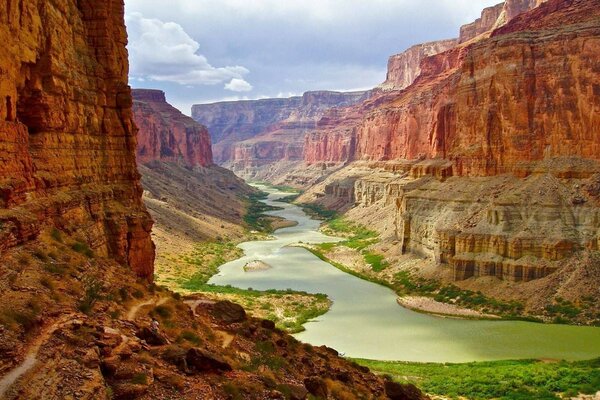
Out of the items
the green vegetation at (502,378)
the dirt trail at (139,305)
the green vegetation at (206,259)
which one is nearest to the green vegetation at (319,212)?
the green vegetation at (206,259)

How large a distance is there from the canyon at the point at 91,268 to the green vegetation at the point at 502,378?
6.27 m

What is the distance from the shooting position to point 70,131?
21406 millimetres

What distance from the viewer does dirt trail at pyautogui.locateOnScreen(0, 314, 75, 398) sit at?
9547 mm

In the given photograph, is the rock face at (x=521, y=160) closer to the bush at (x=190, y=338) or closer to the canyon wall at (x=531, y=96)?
the canyon wall at (x=531, y=96)

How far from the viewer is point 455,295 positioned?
4528 cm

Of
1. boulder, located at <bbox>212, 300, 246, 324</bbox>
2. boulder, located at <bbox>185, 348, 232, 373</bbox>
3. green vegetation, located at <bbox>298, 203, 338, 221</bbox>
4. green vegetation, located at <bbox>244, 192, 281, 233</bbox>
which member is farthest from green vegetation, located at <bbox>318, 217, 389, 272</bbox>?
boulder, located at <bbox>185, 348, 232, 373</bbox>

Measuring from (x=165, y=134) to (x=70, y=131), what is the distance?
112967 millimetres

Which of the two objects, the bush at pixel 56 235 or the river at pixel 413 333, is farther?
the river at pixel 413 333

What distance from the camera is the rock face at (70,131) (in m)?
16.4

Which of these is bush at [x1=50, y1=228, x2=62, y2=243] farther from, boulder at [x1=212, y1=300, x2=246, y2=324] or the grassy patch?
the grassy patch

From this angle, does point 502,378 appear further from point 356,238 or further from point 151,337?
point 356,238

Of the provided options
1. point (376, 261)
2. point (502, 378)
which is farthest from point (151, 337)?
point (376, 261)

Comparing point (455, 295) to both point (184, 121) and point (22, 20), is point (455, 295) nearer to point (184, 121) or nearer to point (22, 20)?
point (22, 20)

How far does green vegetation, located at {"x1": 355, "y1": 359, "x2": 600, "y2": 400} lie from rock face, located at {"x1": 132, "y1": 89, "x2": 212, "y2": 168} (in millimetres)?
94497
